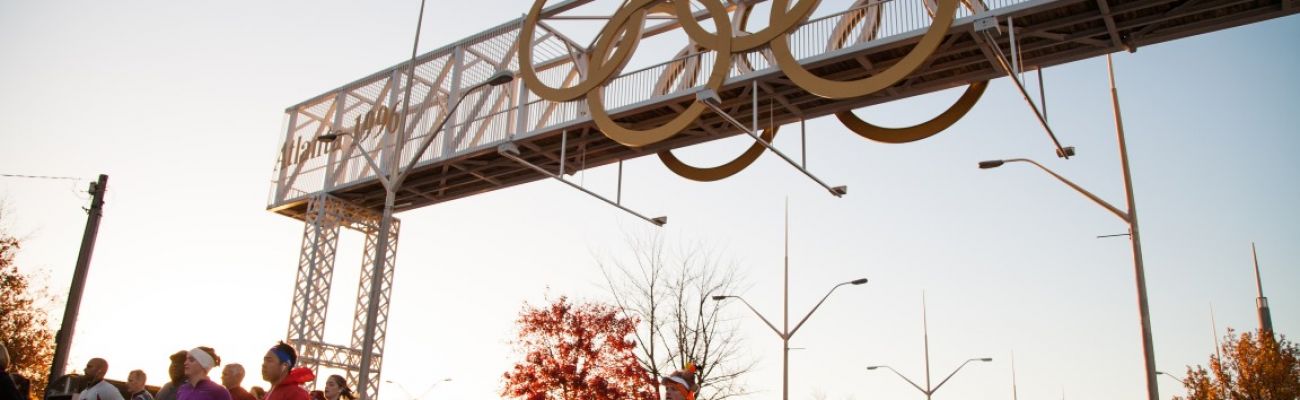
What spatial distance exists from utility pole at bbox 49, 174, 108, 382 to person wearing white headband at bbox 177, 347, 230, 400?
1021 centimetres

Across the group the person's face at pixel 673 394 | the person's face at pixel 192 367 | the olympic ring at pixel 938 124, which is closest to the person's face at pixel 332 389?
the person's face at pixel 192 367

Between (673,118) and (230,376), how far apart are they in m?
13.9

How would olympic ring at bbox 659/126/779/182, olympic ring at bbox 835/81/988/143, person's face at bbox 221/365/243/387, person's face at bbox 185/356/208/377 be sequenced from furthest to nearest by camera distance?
1. olympic ring at bbox 659/126/779/182
2. olympic ring at bbox 835/81/988/143
3. person's face at bbox 221/365/243/387
4. person's face at bbox 185/356/208/377

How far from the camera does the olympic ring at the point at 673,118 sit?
18719 mm

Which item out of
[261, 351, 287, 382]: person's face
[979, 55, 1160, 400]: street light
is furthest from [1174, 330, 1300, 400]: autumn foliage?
[261, 351, 287, 382]: person's face

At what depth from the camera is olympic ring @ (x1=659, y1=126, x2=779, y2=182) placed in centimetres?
2036

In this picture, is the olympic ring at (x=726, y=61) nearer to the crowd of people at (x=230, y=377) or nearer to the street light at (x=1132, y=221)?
the street light at (x=1132, y=221)

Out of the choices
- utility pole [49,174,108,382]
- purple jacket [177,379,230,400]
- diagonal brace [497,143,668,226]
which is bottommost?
purple jacket [177,379,230,400]

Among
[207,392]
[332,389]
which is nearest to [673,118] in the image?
[332,389]

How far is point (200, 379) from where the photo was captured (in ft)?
25.4

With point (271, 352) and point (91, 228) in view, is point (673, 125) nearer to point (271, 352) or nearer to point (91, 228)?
point (91, 228)

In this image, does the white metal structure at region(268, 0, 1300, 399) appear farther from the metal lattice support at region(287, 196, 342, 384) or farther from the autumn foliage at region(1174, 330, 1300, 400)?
the autumn foliage at region(1174, 330, 1300, 400)

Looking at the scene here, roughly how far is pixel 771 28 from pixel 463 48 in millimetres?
11025

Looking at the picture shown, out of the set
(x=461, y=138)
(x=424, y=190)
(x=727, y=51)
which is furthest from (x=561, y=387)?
(x=727, y=51)
